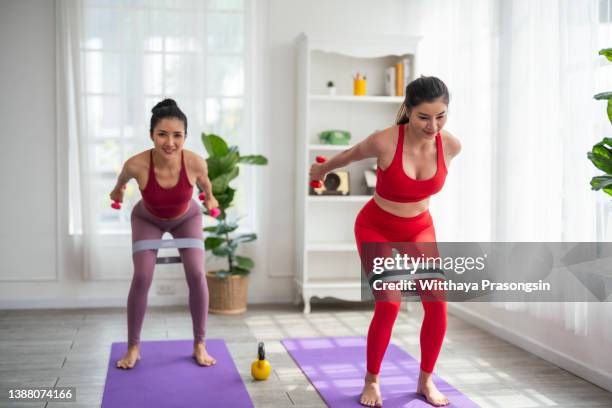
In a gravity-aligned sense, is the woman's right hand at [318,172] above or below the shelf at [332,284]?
above

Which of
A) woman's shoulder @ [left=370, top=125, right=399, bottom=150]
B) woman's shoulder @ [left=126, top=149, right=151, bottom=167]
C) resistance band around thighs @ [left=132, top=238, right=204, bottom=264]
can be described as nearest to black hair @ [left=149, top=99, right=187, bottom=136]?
woman's shoulder @ [left=126, top=149, right=151, bottom=167]

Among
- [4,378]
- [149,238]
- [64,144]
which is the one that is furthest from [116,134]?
[4,378]

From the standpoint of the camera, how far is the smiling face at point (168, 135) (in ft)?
10.8

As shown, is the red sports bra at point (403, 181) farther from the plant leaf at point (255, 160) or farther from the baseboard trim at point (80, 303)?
the baseboard trim at point (80, 303)

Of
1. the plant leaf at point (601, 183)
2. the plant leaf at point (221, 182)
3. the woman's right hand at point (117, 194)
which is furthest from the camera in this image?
the plant leaf at point (221, 182)

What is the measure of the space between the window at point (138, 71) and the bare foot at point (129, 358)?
5.28 ft

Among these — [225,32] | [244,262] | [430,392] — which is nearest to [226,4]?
[225,32]

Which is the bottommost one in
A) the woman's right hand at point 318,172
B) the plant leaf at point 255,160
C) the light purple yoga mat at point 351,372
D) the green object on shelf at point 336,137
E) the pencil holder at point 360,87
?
the light purple yoga mat at point 351,372

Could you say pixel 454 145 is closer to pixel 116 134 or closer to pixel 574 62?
pixel 574 62

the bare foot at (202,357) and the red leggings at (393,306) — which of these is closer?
the red leggings at (393,306)

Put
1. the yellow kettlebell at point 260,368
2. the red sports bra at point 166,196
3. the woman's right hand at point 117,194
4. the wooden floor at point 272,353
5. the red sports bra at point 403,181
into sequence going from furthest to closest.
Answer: the woman's right hand at point 117,194, the red sports bra at point 166,196, the yellow kettlebell at point 260,368, the wooden floor at point 272,353, the red sports bra at point 403,181

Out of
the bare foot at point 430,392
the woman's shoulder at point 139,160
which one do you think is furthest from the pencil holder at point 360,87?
the bare foot at point 430,392

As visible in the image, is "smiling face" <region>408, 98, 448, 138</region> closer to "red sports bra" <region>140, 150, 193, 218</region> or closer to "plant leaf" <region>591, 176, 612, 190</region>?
"plant leaf" <region>591, 176, 612, 190</region>

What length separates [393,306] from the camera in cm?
290
